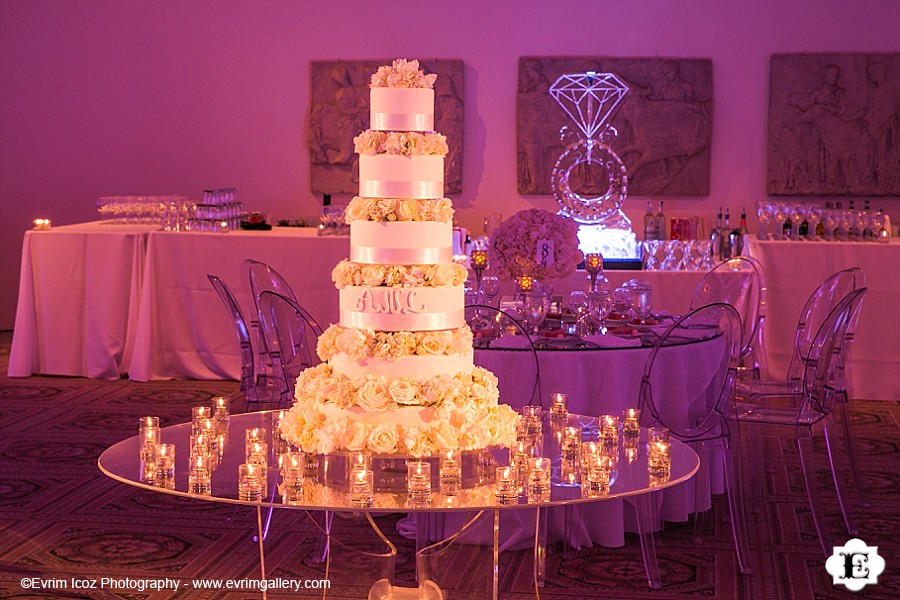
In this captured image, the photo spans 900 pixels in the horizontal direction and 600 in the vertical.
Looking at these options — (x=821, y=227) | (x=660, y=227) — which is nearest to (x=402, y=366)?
(x=821, y=227)

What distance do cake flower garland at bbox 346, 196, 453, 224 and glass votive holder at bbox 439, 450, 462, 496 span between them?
2.09 feet

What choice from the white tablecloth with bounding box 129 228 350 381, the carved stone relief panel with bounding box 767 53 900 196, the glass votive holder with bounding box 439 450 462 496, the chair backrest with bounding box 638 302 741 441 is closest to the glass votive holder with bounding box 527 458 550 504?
the glass votive holder with bounding box 439 450 462 496

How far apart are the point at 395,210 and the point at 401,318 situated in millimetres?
278

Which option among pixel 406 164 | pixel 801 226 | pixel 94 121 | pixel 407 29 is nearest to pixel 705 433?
pixel 406 164

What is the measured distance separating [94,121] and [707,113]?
4658 mm

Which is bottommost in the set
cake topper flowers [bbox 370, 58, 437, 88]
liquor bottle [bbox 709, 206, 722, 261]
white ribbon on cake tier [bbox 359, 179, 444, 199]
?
liquor bottle [bbox 709, 206, 722, 261]

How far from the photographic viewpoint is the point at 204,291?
7.97 meters

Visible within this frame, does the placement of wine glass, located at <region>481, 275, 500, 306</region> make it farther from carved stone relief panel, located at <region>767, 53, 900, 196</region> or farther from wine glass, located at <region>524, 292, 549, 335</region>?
carved stone relief panel, located at <region>767, 53, 900, 196</region>

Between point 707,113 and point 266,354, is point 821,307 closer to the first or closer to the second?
point 707,113

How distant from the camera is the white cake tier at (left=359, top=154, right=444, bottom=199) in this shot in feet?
10.7

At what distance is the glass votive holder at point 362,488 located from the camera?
9.37 feet

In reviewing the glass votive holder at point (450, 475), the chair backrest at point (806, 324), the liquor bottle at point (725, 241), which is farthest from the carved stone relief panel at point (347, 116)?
the glass votive holder at point (450, 475)

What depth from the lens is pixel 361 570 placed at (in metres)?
3.93

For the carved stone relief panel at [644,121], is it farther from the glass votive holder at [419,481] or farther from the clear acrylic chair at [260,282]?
the glass votive holder at [419,481]
